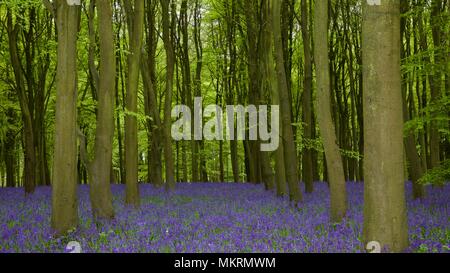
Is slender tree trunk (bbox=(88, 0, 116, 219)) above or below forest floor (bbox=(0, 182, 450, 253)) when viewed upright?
above

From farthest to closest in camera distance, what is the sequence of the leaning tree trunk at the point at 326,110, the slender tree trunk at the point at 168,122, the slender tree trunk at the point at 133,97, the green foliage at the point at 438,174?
1. the slender tree trunk at the point at 168,122
2. the slender tree trunk at the point at 133,97
3. the green foliage at the point at 438,174
4. the leaning tree trunk at the point at 326,110

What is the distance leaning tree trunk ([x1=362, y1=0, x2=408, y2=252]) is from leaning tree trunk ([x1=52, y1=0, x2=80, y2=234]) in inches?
191

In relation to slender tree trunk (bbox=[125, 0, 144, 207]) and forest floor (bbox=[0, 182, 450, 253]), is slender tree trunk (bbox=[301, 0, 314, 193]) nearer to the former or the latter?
forest floor (bbox=[0, 182, 450, 253])

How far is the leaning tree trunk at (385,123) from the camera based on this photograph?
6.05m

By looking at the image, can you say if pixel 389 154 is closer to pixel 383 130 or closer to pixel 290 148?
pixel 383 130

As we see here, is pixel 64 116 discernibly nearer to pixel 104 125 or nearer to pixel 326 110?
pixel 104 125

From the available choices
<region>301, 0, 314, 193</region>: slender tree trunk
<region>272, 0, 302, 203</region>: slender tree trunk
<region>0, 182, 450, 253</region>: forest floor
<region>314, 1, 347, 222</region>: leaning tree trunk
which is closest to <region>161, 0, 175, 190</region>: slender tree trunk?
<region>301, 0, 314, 193</region>: slender tree trunk

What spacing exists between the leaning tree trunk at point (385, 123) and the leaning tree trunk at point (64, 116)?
15.9 ft

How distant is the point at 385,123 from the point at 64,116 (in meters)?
5.17

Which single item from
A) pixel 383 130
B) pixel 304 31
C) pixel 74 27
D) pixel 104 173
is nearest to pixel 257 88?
pixel 304 31

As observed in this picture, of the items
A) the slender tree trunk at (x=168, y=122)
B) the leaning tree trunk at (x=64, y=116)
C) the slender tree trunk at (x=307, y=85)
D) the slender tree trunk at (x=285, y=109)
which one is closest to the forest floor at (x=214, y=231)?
the leaning tree trunk at (x=64, y=116)

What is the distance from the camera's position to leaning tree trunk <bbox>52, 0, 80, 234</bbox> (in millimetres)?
8039

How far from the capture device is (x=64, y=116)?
803 centimetres

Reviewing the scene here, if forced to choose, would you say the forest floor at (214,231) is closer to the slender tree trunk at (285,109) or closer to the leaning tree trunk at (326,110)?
the leaning tree trunk at (326,110)
